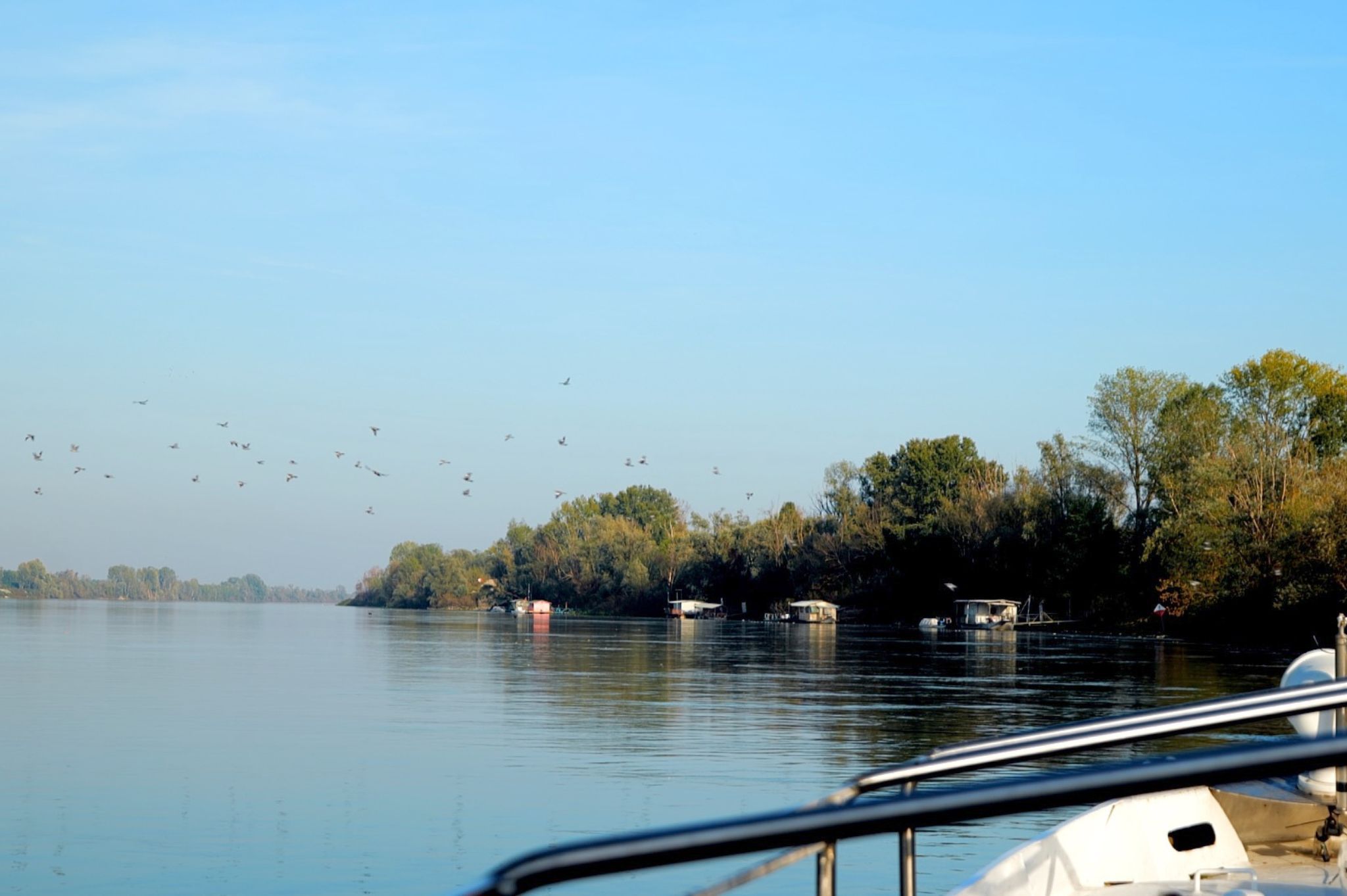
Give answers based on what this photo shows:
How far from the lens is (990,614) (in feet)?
319

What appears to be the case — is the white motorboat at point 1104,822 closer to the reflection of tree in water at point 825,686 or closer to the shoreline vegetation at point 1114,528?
the reflection of tree in water at point 825,686

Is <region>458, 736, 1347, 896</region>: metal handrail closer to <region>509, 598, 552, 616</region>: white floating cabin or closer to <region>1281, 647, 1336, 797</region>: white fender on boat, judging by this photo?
<region>1281, 647, 1336, 797</region>: white fender on boat

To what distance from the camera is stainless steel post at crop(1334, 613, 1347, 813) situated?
8.32 meters

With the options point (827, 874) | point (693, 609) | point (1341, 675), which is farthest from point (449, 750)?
point (693, 609)

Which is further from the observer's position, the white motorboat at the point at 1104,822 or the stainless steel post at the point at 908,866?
the stainless steel post at the point at 908,866

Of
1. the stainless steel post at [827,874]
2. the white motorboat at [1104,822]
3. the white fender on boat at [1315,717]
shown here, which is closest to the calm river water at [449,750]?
the white fender on boat at [1315,717]

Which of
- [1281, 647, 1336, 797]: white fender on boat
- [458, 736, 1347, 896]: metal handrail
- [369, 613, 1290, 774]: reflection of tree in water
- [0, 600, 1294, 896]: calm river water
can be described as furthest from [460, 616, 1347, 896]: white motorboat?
[369, 613, 1290, 774]: reflection of tree in water

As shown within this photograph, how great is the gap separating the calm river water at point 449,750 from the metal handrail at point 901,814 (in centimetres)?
1186

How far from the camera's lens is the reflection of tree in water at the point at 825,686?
2547 cm

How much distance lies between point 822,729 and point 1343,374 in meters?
70.2

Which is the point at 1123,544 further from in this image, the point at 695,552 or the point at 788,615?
the point at 695,552

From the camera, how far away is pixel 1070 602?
92812 millimetres

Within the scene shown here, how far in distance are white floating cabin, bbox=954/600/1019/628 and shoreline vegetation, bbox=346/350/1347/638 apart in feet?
4.63

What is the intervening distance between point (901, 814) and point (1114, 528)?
89.3 meters
